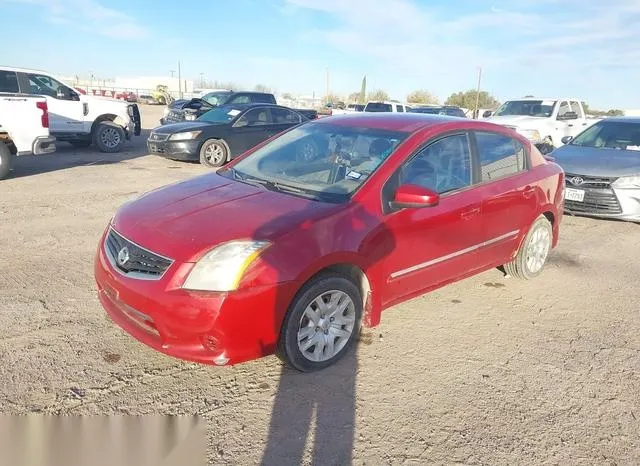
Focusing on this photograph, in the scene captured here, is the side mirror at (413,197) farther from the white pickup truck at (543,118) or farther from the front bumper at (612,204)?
the white pickup truck at (543,118)

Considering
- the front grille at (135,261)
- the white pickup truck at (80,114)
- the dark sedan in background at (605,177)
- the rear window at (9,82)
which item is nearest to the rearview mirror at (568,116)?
the dark sedan in background at (605,177)

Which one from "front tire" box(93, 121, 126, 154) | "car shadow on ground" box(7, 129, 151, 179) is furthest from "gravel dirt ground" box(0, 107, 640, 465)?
"front tire" box(93, 121, 126, 154)

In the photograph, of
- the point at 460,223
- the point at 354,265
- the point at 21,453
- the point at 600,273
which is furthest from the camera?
the point at 600,273

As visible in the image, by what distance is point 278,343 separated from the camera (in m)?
3.08

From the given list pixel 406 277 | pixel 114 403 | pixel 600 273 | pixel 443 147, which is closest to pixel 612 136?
Answer: pixel 600 273

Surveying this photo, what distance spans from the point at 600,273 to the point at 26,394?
5.45 meters

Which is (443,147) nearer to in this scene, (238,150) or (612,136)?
(612,136)

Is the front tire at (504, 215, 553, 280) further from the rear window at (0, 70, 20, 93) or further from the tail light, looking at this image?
the rear window at (0, 70, 20, 93)

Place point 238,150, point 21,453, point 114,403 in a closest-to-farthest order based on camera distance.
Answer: point 21,453 < point 114,403 < point 238,150

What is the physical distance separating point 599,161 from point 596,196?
711 mm

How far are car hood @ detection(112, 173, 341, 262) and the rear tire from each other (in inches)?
264

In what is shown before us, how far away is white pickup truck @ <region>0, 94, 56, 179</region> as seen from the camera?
888cm

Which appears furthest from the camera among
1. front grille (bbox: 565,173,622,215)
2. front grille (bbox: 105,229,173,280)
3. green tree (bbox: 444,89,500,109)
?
green tree (bbox: 444,89,500,109)

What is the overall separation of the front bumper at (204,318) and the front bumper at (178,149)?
8937mm
